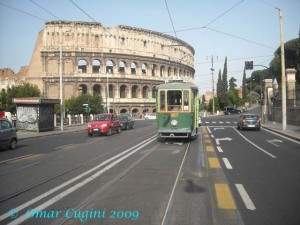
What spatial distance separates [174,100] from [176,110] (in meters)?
0.56

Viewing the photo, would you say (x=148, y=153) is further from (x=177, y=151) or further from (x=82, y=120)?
(x=82, y=120)

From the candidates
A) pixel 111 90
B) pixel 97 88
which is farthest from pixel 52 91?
pixel 111 90

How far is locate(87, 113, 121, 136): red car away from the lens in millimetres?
25109

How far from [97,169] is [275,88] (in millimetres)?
40459

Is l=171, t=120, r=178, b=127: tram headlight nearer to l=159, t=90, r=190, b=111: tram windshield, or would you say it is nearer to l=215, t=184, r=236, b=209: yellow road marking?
l=159, t=90, r=190, b=111: tram windshield

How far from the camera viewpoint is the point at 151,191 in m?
7.41

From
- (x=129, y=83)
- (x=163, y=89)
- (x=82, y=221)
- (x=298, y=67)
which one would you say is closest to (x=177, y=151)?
(x=163, y=89)

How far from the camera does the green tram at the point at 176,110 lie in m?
18.2

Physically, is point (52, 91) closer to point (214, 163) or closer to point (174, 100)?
point (174, 100)

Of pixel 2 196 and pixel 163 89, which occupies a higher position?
pixel 163 89

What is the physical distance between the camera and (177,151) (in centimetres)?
1472

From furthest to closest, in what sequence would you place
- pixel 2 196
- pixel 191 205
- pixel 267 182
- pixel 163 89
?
pixel 163 89
pixel 267 182
pixel 2 196
pixel 191 205

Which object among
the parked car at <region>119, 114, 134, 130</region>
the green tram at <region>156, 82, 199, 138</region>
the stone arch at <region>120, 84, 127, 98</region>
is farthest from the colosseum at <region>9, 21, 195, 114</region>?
the green tram at <region>156, 82, 199, 138</region>

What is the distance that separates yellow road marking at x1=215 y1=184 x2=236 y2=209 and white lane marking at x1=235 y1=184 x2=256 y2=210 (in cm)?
23
